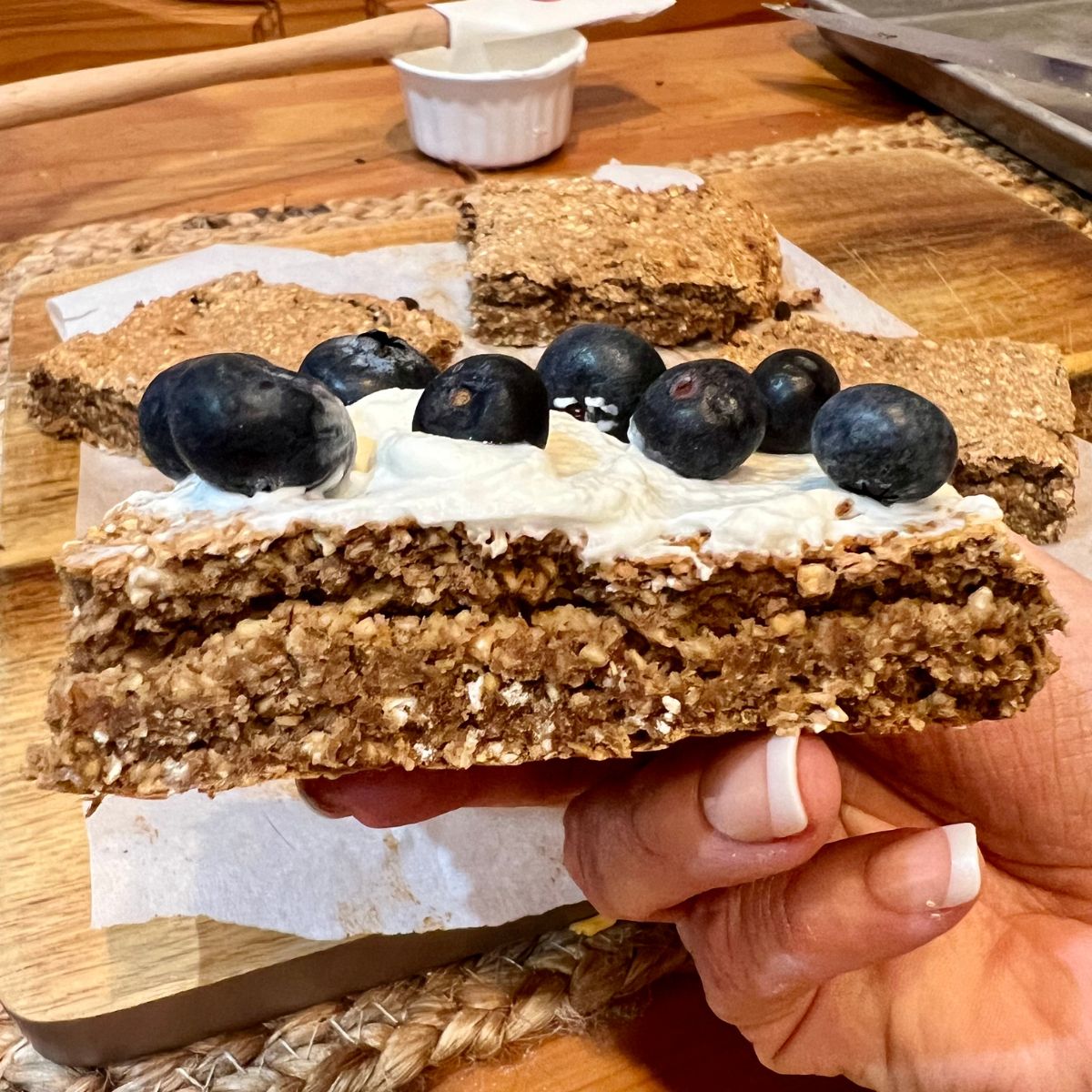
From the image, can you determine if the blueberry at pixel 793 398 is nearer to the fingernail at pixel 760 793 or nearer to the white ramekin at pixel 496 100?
the fingernail at pixel 760 793

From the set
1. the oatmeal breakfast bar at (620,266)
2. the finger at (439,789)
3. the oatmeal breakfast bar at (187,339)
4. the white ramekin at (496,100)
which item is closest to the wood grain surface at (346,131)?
the white ramekin at (496,100)

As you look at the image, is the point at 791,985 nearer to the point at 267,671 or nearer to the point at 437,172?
the point at 267,671

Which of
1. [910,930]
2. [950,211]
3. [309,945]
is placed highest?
[950,211]

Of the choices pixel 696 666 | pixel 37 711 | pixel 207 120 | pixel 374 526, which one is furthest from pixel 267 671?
pixel 207 120

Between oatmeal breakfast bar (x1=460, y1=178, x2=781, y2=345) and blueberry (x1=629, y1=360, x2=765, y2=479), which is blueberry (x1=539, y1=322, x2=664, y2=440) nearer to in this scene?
blueberry (x1=629, y1=360, x2=765, y2=479)

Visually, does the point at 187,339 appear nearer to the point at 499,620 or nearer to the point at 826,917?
the point at 499,620
